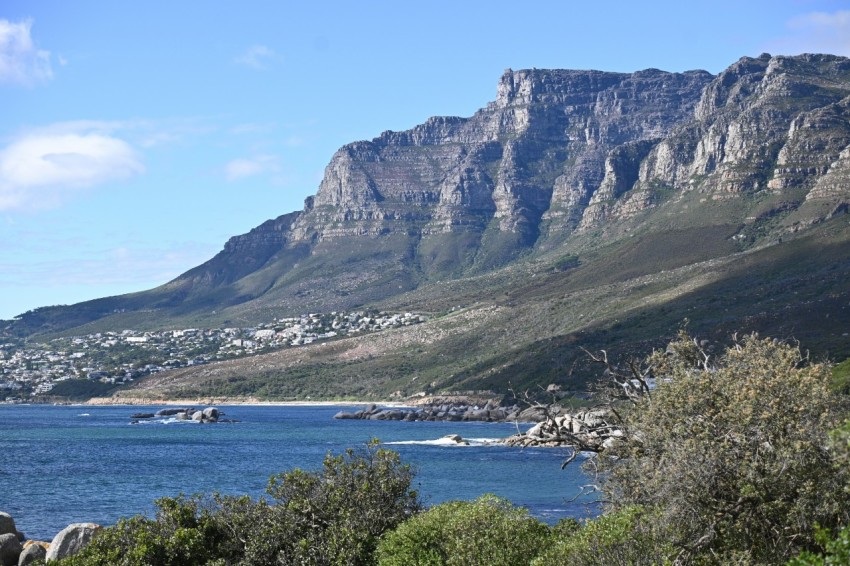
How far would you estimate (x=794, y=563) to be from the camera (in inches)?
611

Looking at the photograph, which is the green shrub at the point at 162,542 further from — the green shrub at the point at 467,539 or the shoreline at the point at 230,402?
the shoreline at the point at 230,402

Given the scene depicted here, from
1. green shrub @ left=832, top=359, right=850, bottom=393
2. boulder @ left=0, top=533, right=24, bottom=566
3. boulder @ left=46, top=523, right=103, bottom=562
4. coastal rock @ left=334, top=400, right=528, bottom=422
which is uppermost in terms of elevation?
green shrub @ left=832, top=359, right=850, bottom=393

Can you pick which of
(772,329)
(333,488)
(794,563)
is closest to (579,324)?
(772,329)

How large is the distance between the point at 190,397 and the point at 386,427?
256ft

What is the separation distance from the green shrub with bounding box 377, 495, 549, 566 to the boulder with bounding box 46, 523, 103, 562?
12142mm

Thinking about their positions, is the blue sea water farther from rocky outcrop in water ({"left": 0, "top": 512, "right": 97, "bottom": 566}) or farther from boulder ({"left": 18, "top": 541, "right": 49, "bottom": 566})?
boulder ({"left": 18, "top": 541, "right": 49, "bottom": 566})

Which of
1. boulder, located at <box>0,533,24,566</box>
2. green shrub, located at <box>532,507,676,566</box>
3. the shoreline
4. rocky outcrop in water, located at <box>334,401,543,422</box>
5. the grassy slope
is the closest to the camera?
green shrub, located at <box>532,507,676,566</box>

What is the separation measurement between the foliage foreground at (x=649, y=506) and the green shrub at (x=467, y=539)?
0.14 feet

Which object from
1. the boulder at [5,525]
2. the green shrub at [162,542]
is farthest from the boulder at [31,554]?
the green shrub at [162,542]

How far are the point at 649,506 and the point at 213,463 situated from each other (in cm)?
5973

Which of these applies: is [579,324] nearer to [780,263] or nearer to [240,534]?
[780,263]

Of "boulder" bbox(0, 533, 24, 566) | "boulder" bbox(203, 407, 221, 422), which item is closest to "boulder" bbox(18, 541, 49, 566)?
"boulder" bbox(0, 533, 24, 566)

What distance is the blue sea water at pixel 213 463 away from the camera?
2217 inches

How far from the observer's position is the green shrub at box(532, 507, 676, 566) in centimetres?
2131
